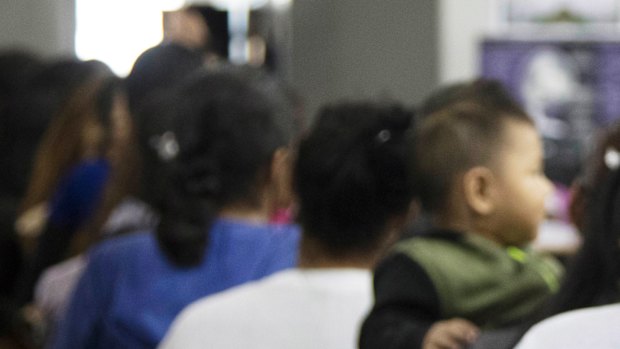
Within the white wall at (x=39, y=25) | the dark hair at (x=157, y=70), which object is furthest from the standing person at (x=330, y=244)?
the white wall at (x=39, y=25)

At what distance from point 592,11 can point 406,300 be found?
11.2 feet

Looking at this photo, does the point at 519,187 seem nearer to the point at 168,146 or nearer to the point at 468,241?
the point at 468,241

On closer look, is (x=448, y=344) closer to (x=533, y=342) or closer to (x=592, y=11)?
(x=533, y=342)

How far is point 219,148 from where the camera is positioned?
2.16 m

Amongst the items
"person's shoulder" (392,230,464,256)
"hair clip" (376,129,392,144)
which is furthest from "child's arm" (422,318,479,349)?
"hair clip" (376,129,392,144)

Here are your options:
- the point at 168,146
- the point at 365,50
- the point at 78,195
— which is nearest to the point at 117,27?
the point at 365,50

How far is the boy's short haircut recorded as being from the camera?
1.94 meters

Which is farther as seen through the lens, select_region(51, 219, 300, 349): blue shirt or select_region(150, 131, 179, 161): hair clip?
select_region(150, 131, 179, 161): hair clip

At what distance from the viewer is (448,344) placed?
5.28ft

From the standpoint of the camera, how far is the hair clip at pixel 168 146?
220 centimetres

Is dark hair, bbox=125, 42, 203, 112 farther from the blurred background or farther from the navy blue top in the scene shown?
the blurred background

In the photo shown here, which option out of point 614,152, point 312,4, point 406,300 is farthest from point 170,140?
point 312,4

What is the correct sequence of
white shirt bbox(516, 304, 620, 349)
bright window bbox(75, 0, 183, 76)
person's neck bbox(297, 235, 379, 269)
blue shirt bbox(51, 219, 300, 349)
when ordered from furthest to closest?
bright window bbox(75, 0, 183, 76)
blue shirt bbox(51, 219, 300, 349)
person's neck bbox(297, 235, 379, 269)
white shirt bbox(516, 304, 620, 349)

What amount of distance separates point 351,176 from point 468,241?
18 centimetres
